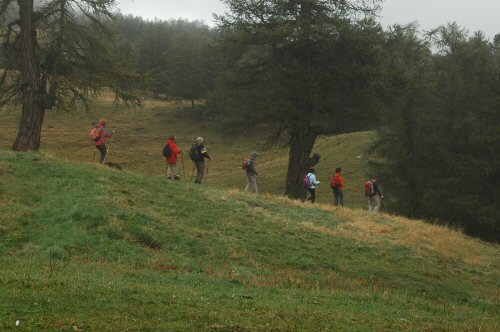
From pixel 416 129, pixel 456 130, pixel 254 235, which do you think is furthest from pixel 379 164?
pixel 254 235

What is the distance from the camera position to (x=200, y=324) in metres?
6.45

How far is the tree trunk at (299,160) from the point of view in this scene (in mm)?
27172

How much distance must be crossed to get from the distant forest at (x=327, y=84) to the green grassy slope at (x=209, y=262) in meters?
6.74

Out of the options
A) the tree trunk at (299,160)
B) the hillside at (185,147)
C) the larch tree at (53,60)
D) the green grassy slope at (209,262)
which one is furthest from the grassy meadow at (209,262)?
the hillside at (185,147)

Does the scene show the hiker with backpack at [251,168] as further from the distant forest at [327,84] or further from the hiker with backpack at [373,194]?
the hiker with backpack at [373,194]

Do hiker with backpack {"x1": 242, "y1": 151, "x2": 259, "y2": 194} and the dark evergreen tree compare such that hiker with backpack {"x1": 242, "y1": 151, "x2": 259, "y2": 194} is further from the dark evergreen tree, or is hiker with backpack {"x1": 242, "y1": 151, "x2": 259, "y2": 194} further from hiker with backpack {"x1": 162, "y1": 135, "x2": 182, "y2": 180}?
the dark evergreen tree

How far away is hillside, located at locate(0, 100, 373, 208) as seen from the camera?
44.5m

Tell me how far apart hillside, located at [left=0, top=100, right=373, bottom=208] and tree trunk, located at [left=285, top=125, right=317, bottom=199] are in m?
10.8

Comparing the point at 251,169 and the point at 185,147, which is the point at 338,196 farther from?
the point at 185,147

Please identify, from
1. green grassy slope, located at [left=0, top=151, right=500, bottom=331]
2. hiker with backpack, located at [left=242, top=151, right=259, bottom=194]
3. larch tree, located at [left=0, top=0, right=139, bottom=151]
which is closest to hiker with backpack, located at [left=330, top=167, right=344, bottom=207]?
hiker with backpack, located at [left=242, top=151, right=259, bottom=194]

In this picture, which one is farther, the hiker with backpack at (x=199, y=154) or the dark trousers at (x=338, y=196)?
the dark trousers at (x=338, y=196)

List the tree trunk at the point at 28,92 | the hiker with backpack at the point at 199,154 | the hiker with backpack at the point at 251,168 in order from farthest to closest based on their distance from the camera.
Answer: the hiker with backpack at the point at 251,168, the tree trunk at the point at 28,92, the hiker with backpack at the point at 199,154

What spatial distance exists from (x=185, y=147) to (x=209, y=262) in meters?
46.5

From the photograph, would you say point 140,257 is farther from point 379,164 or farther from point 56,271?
point 379,164
